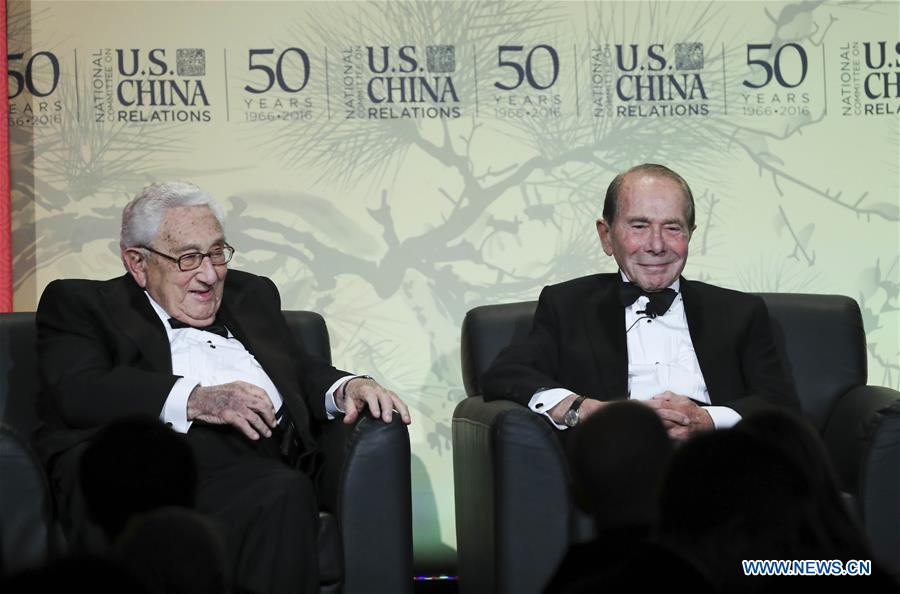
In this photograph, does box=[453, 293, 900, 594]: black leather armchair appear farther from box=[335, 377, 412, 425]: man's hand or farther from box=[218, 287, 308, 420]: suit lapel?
box=[218, 287, 308, 420]: suit lapel

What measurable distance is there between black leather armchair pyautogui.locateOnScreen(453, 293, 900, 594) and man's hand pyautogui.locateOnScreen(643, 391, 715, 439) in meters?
0.27

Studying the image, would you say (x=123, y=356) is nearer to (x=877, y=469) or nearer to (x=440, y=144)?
(x=440, y=144)

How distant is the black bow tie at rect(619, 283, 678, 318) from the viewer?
3203 millimetres

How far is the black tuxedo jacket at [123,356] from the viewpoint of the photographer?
8.82 feet

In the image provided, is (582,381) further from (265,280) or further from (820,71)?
(820,71)

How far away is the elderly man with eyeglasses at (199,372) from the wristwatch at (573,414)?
0.41 meters

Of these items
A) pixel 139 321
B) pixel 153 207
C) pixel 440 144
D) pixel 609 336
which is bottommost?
pixel 609 336

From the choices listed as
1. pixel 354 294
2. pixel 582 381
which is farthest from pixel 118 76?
pixel 582 381

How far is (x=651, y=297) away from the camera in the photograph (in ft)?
10.6

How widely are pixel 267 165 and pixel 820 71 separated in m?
1.97

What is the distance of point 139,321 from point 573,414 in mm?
1141

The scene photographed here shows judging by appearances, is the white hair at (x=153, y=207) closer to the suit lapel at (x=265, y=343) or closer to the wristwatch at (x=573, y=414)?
the suit lapel at (x=265, y=343)

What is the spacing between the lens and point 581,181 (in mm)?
3947

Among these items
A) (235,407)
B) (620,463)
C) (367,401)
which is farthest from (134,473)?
(367,401)
